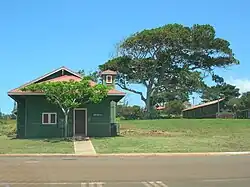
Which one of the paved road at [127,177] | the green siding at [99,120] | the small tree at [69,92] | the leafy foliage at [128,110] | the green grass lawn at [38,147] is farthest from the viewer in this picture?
the leafy foliage at [128,110]

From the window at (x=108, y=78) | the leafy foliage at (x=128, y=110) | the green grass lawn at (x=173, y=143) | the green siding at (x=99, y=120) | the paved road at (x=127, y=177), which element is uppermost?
the window at (x=108, y=78)

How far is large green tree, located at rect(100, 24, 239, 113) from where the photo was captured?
221 ft

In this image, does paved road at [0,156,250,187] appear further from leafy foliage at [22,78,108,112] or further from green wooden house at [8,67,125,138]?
green wooden house at [8,67,125,138]

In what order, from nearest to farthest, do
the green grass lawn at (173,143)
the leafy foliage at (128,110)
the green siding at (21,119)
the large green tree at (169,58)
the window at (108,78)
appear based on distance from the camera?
the green grass lawn at (173,143) → the green siding at (21,119) → the window at (108,78) → the large green tree at (169,58) → the leafy foliage at (128,110)

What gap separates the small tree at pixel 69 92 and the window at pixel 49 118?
3497mm

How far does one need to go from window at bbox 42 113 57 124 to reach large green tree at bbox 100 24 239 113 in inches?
1199

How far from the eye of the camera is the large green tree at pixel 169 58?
67500 mm

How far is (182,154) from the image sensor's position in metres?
26.4

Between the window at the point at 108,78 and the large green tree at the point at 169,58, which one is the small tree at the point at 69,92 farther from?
the large green tree at the point at 169,58

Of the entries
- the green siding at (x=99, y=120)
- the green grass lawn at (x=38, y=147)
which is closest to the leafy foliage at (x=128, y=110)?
the green siding at (x=99, y=120)

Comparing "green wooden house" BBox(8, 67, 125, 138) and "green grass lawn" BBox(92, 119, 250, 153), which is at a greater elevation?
"green wooden house" BBox(8, 67, 125, 138)

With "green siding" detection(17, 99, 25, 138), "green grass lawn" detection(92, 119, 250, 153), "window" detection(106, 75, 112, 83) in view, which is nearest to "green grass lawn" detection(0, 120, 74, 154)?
"green grass lawn" detection(92, 119, 250, 153)

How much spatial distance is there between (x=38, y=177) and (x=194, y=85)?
60411mm

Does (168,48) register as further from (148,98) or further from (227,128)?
(227,128)
